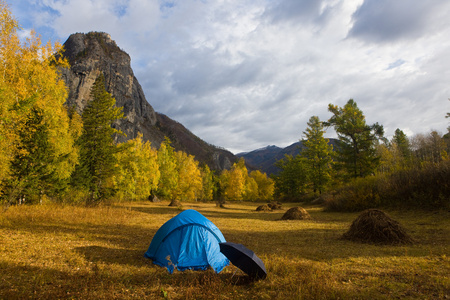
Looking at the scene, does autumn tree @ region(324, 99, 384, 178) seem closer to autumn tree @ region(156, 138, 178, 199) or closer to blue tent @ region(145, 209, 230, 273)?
autumn tree @ region(156, 138, 178, 199)

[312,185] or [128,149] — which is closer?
[128,149]

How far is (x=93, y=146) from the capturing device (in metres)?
23.0

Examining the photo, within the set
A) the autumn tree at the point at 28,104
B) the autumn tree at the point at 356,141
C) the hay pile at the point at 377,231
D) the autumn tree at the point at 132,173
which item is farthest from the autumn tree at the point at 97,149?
the autumn tree at the point at 356,141

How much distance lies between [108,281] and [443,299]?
728 cm

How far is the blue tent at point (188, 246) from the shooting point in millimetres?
6848

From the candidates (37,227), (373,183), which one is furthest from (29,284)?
(373,183)

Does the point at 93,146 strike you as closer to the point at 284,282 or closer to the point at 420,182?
the point at 284,282

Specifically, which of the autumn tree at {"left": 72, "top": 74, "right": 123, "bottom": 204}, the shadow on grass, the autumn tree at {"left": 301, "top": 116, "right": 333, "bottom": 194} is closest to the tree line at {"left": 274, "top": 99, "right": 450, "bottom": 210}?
the autumn tree at {"left": 301, "top": 116, "right": 333, "bottom": 194}

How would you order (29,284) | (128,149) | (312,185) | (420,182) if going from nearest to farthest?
(29,284) → (420,182) → (128,149) → (312,185)

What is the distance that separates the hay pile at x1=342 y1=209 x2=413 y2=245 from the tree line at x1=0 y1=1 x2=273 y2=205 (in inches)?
664

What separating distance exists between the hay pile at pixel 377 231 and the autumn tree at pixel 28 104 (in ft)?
55.1

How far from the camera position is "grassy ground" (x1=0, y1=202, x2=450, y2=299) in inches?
194

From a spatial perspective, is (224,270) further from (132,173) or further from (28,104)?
(132,173)

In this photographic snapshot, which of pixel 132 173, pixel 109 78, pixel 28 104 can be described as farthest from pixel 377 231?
pixel 109 78
